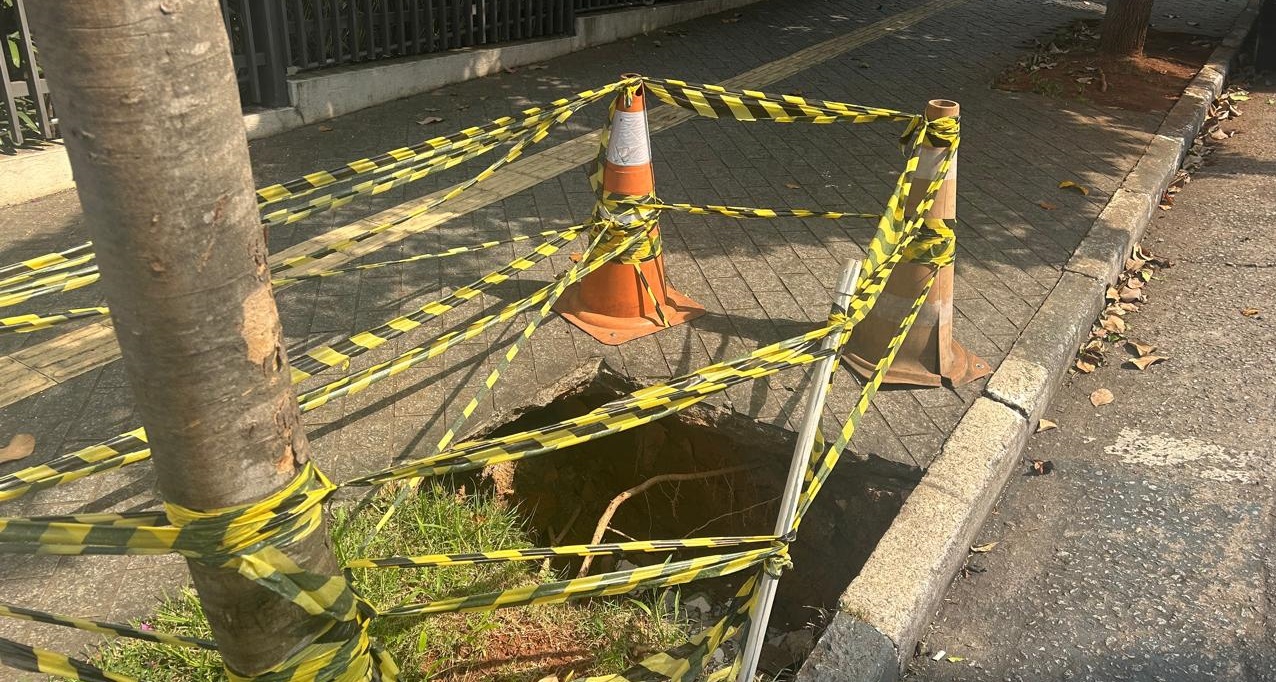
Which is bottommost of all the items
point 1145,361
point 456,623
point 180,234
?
point 456,623

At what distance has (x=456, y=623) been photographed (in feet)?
10.3

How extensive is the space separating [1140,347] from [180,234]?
4.88m

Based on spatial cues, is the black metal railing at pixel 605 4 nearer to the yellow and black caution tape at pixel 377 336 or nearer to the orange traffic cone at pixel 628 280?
the orange traffic cone at pixel 628 280

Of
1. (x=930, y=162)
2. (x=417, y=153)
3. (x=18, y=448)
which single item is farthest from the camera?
(x=930, y=162)

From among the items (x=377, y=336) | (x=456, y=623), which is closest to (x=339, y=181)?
(x=377, y=336)

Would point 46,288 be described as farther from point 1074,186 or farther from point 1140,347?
point 1074,186

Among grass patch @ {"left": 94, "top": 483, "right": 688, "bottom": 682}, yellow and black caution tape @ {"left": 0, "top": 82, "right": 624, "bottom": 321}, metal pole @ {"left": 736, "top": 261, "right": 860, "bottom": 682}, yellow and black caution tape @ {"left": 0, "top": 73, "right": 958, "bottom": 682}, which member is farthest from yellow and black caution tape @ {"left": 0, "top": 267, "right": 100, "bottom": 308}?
metal pole @ {"left": 736, "top": 261, "right": 860, "bottom": 682}

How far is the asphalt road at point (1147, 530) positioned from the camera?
3246 millimetres

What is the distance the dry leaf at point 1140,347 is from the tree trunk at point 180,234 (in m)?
Answer: 4.56

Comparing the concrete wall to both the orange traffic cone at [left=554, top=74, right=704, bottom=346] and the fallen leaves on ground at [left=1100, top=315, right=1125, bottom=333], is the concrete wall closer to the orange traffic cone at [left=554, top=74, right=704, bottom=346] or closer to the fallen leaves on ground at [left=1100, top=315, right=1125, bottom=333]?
the orange traffic cone at [left=554, top=74, right=704, bottom=346]

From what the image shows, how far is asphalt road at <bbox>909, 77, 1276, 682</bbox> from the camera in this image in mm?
3246

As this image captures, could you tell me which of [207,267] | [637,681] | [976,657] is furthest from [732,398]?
[207,267]

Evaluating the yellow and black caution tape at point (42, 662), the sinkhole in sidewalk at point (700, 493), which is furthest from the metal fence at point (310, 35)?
the yellow and black caution tape at point (42, 662)

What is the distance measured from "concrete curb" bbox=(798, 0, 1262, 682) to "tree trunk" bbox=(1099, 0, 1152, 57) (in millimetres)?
4108
